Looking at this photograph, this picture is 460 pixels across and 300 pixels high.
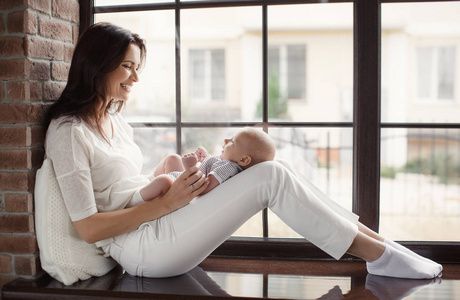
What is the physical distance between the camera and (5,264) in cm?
198

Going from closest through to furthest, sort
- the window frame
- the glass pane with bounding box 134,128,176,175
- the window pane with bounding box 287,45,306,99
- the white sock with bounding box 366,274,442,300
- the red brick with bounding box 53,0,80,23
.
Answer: the white sock with bounding box 366,274,442,300 < the red brick with bounding box 53,0,80,23 < the window frame < the window pane with bounding box 287,45,306,99 < the glass pane with bounding box 134,128,176,175

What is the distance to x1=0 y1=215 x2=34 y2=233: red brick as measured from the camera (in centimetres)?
195

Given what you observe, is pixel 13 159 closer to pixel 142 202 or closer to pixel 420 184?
pixel 142 202

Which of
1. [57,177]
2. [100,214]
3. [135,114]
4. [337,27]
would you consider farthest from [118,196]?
[337,27]

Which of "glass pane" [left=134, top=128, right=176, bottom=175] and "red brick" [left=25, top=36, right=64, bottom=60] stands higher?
"red brick" [left=25, top=36, right=64, bottom=60]

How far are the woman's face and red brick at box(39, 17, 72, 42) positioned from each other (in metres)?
0.37

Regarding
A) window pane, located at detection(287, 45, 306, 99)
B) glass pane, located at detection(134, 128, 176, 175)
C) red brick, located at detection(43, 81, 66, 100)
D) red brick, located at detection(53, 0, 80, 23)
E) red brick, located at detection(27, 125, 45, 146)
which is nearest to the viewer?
red brick, located at detection(27, 125, 45, 146)

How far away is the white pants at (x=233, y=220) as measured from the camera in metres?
1.85

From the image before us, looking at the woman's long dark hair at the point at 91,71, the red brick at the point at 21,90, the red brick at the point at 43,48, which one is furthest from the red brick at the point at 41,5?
the red brick at the point at 21,90

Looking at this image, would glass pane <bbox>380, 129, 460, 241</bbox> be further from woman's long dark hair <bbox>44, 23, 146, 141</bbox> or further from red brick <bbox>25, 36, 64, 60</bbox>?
red brick <bbox>25, 36, 64, 60</bbox>

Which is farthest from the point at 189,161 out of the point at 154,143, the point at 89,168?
the point at 154,143

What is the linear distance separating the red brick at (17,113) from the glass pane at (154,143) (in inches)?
26.1

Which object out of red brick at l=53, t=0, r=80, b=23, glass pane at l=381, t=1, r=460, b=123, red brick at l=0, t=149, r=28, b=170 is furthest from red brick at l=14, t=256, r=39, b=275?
glass pane at l=381, t=1, r=460, b=123

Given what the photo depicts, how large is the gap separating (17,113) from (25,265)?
0.68m
